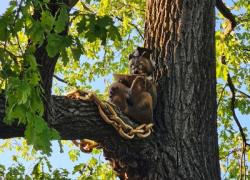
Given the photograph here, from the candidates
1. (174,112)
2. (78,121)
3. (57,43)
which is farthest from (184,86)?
(57,43)

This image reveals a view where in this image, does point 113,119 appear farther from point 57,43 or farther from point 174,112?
point 57,43

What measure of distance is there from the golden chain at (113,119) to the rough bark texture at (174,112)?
0.19 feet

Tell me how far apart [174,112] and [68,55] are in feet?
→ 5.35

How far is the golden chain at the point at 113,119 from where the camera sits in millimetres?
4973

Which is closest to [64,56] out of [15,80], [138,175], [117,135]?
[15,80]

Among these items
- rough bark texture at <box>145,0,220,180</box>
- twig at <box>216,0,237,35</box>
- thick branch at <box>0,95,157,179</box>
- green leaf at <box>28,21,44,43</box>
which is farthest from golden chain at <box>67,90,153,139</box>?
twig at <box>216,0,237,35</box>

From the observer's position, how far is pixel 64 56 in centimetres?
355

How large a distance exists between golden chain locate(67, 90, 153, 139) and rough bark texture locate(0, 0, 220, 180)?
6 centimetres

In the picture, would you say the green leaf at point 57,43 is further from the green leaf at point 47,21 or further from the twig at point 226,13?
the twig at point 226,13

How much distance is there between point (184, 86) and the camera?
5500mm

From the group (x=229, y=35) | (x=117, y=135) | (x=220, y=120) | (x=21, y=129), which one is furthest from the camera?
(x=220, y=120)

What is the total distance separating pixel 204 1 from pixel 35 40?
9.74 feet

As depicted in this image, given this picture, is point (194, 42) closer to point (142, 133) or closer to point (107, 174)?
point (142, 133)

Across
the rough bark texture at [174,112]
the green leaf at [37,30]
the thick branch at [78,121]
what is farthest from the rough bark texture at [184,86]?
the green leaf at [37,30]
